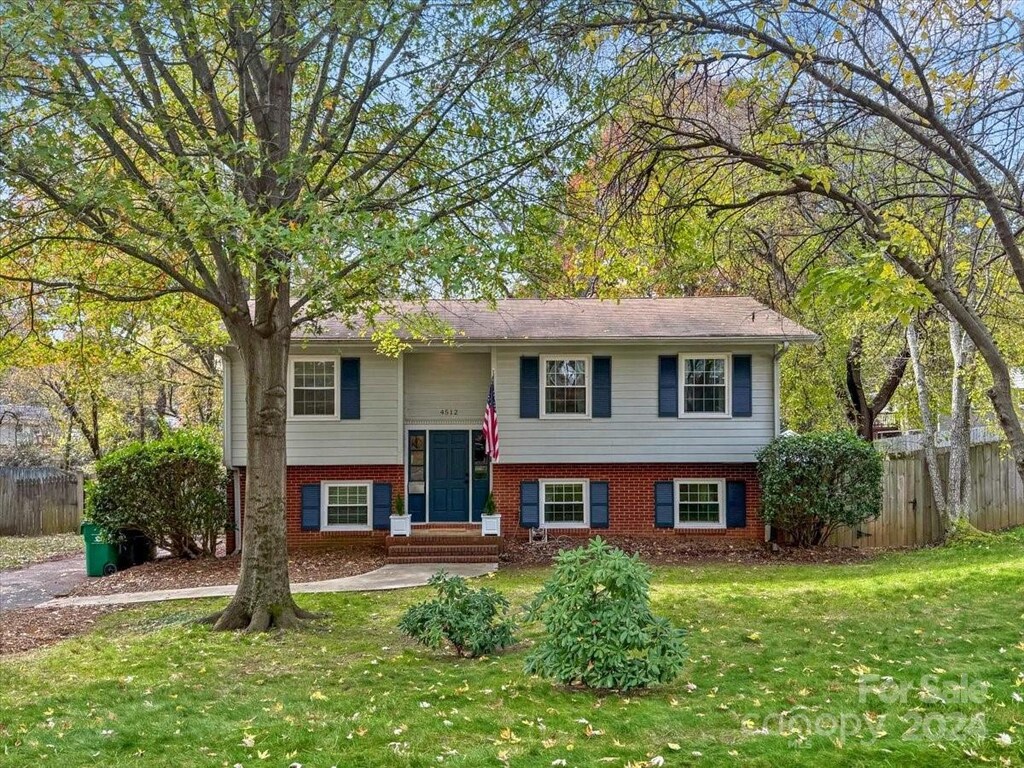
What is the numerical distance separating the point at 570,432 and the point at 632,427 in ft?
4.08

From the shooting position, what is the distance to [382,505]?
16.1m

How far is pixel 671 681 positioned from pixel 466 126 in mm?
6212

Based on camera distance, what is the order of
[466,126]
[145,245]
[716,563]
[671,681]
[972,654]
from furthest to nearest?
[716,563]
[466,126]
[145,245]
[972,654]
[671,681]

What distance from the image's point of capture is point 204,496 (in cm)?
1498

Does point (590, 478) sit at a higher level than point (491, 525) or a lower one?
higher

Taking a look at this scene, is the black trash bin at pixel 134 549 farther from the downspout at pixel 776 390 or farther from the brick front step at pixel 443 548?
the downspout at pixel 776 390

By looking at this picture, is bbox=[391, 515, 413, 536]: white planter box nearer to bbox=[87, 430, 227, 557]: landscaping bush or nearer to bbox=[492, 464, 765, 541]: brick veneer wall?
bbox=[492, 464, 765, 541]: brick veneer wall

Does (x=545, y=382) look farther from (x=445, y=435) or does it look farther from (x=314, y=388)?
(x=314, y=388)

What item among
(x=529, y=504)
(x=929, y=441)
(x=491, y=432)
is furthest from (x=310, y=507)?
(x=929, y=441)

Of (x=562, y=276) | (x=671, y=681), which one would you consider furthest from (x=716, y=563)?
(x=671, y=681)

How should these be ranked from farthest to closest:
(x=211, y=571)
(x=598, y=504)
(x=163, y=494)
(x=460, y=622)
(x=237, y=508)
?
(x=598, y=504) < (x=237, y=508) < (x=163, y=494) < (x=211, y=571) < (x=460, y=622)

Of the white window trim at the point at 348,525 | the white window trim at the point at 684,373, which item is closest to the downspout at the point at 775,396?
the white window trim at the point at 684,373

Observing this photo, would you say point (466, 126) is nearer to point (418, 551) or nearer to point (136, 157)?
point (136, 157)

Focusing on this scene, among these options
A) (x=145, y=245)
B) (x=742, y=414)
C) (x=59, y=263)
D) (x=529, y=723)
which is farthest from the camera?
(x=742, y=414)
